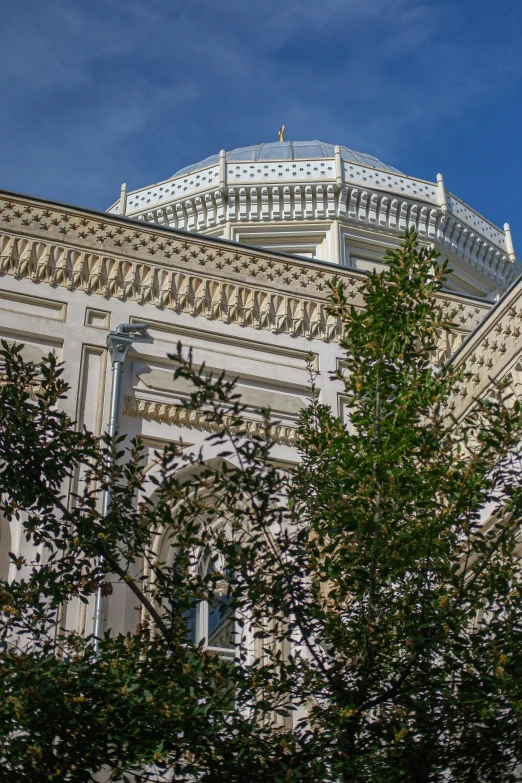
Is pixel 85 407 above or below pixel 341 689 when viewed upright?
above

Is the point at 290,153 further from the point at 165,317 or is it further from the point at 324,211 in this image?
the point at 165,317

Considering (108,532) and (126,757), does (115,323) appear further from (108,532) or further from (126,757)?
(126,757)

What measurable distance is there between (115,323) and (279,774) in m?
6.58

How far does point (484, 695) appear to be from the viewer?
236 inches

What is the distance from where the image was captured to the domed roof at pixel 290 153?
19.0m

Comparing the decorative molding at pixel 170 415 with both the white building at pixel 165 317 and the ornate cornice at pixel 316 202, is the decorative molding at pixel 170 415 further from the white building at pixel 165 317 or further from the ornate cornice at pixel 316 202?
the ornate cornice at pixel 316 202

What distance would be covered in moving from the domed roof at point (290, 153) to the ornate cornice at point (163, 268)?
6.33m

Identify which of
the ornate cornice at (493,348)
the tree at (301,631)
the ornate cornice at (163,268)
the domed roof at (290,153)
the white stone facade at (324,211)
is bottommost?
the tree at (301,631)

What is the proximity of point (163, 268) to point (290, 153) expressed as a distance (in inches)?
290

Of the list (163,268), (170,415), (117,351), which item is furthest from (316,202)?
(170,415)

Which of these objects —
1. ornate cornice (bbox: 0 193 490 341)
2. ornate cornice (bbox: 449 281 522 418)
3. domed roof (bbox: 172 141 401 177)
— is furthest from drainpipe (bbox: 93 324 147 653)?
domed roof (bbox: 172 141 401 177)

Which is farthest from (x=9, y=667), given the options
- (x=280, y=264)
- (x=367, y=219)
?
(x=367, y=219)

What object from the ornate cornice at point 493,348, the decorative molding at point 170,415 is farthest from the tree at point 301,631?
the decorative molding at point 170,415

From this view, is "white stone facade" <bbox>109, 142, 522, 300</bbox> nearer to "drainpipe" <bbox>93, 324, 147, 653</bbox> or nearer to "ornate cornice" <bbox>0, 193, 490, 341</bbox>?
"ornate cornice" <bbox>0, 193, 490, 341</bbox>
